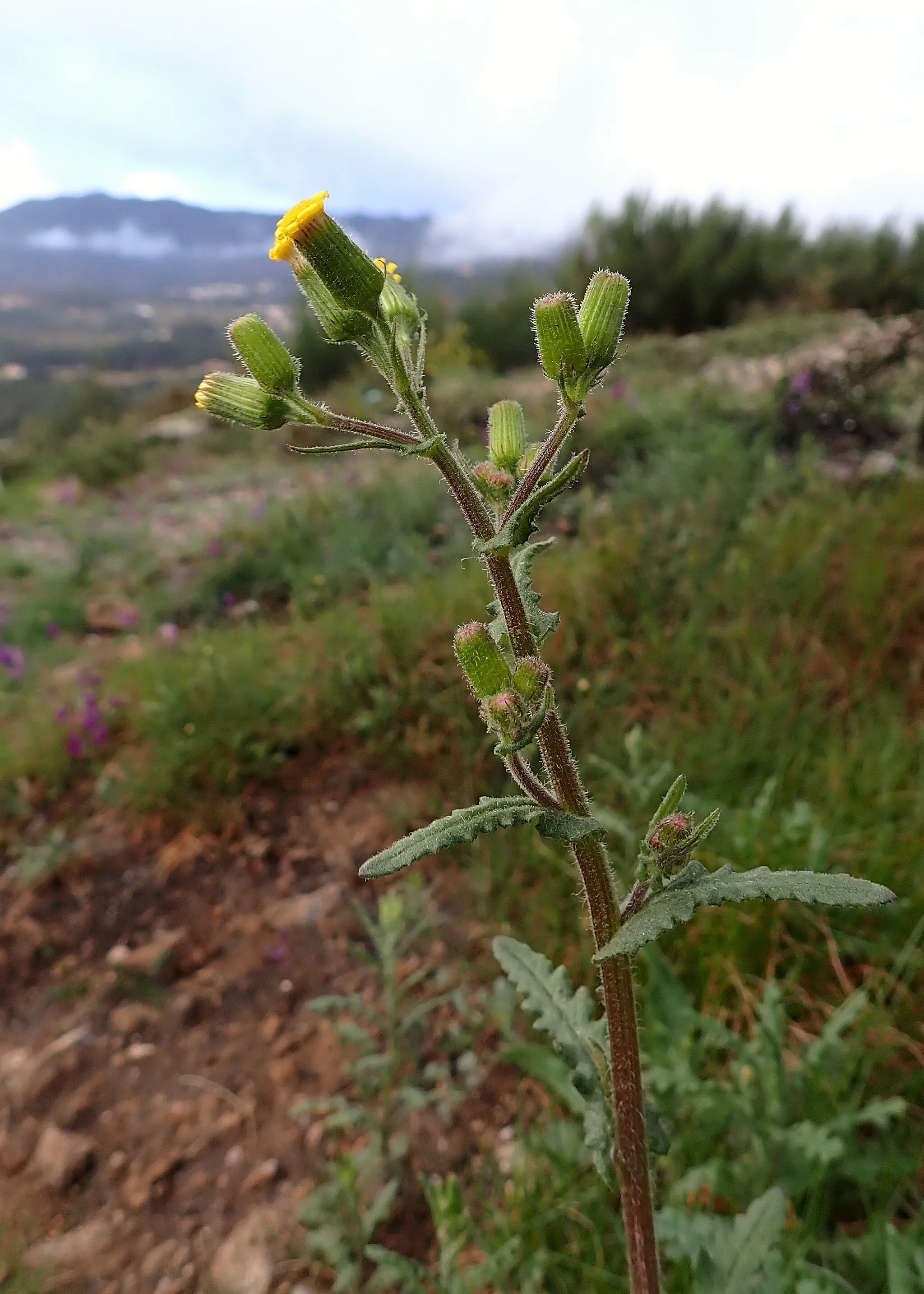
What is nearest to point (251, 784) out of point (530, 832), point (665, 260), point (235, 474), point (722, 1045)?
point (530, 832)

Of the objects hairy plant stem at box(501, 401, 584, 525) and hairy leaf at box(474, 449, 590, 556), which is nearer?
hairy leaf at box(474, 449, 590, 556)

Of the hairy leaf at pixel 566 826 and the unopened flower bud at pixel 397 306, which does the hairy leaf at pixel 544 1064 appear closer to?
the hairy leaf at pixel 566 826

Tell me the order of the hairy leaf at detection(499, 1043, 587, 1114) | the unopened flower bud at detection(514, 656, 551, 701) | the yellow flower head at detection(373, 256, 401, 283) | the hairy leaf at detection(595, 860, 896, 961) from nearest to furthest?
the hairy leaf at detection(595, 860, 896, 961)
the unopened flower bud at detection(514, 656, 551, 701)
the yellow flower head at detection(373, 256, 401, 283)
the hairy leaf at detection(499, 1043, 587, 1114)

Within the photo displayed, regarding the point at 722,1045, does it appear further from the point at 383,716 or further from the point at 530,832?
the point at 383,716

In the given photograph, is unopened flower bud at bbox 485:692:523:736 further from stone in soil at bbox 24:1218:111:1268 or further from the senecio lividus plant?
stone in soil at bbox 24:1218:111:1268

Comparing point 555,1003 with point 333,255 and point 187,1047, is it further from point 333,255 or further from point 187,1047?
point 187,1047

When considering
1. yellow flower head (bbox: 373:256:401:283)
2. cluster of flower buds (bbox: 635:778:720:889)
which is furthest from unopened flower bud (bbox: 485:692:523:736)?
yellow flower head (bbox: 373:256:401:283)

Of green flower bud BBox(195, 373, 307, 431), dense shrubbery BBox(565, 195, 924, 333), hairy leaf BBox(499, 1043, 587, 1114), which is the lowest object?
hairy leaf BBox(499, 1043, 587, 1114)
